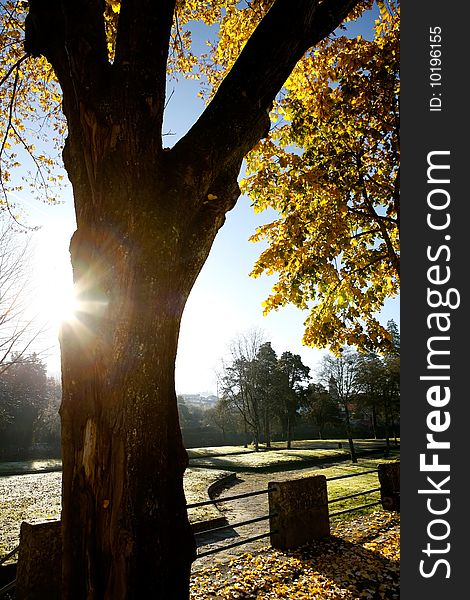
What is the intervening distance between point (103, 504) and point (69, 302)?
1.49 meters

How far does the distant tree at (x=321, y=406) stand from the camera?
146 ft

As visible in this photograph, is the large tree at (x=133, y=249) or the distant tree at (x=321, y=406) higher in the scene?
the large tree at (x=133, y=249)

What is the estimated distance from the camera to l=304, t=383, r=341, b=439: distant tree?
44.4 m

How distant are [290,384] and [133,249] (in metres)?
48.1

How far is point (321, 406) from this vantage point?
44.3 meters

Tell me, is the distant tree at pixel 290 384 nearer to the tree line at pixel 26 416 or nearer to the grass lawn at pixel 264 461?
the grass lawn at pixel 264 461

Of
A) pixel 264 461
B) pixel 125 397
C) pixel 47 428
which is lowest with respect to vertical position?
pixel 264 461

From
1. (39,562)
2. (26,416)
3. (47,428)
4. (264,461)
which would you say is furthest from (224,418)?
(39,562)

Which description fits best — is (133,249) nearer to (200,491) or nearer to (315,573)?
(315,573)

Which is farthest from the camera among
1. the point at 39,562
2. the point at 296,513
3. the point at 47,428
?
the point at 47,428

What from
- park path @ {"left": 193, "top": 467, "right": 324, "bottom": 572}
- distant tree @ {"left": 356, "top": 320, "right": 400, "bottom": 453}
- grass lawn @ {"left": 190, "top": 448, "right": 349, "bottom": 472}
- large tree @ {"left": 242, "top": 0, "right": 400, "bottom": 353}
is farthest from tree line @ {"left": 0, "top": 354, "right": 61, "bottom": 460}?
large tree @ {"left": 242, "top": 0, "right": 400, "bottom": 353}

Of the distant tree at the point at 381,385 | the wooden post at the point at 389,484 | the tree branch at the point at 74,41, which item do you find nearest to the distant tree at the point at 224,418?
the distant tree at the point at 381,385

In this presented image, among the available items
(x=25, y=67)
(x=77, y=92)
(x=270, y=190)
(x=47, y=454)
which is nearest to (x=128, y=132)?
(x=77, y=92)

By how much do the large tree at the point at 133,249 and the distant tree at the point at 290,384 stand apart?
4571 centimetres
